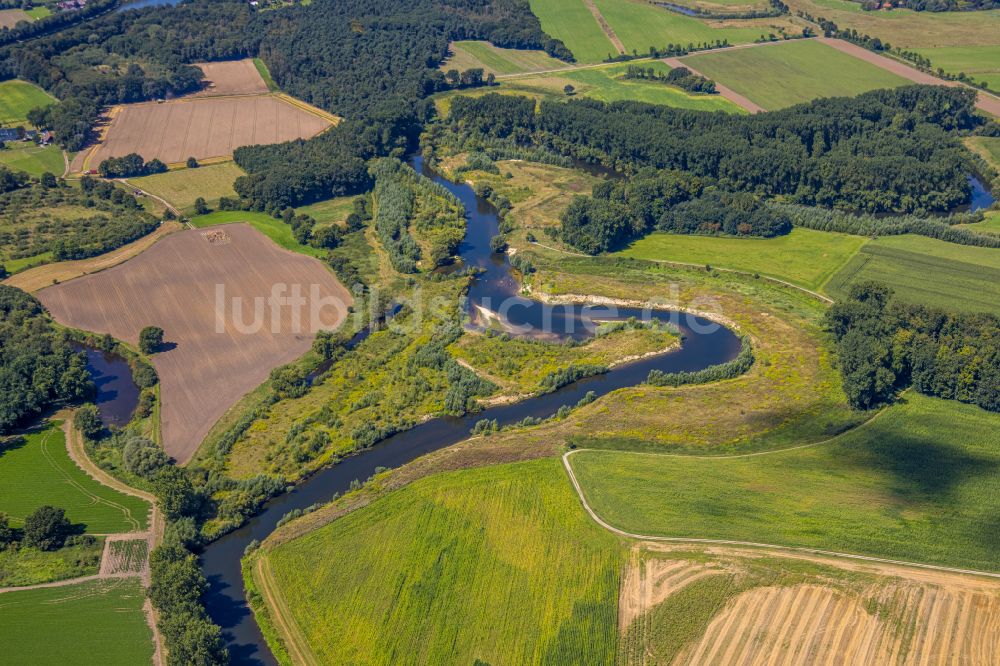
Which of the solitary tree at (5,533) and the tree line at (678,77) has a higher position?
the tree line at (678,77)

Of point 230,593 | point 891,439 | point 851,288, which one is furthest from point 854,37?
point 230,593

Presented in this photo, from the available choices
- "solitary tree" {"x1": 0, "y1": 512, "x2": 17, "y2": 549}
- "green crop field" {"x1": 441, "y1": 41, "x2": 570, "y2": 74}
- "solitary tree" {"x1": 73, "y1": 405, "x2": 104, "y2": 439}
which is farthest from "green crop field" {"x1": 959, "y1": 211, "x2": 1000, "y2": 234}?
"solitary tree" {"x1": 0, "y1": 512, "x2": 17, "y2": 549}

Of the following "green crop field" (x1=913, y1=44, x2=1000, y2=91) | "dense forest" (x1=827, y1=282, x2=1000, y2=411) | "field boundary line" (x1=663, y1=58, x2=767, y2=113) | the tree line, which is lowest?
"dense forest" (x1=827, y1=282, x2=1000, y2=411)

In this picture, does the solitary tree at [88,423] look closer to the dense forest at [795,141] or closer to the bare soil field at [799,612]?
the bare soil field at [799,612]

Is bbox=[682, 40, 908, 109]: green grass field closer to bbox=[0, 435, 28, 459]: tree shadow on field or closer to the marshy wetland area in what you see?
the marshy wetland area

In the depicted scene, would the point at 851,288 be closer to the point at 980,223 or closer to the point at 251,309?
the point at 980,223

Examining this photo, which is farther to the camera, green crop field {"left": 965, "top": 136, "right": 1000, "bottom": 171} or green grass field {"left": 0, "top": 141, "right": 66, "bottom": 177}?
green crop field {"left": 965, "top": 136, "right": 1000, "bottom": 171}

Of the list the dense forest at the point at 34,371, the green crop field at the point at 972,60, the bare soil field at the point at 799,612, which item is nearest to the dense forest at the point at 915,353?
the bare soil field at the point at 799,612
